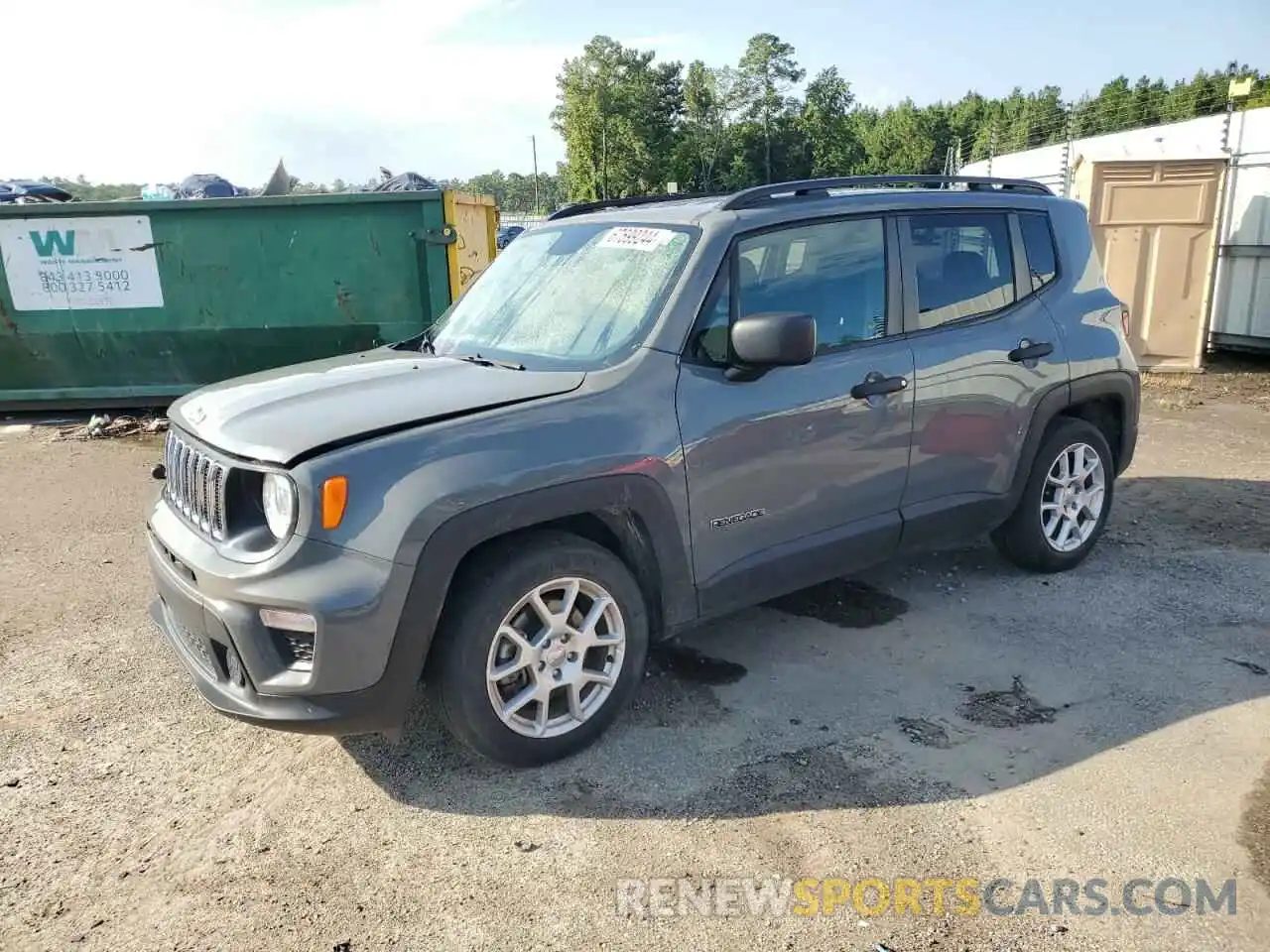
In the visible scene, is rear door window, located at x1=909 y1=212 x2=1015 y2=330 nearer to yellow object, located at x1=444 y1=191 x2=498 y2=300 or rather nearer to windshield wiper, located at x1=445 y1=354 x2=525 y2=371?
windshield wiper, located at x1=445 y1=354 x2=525 y2=371

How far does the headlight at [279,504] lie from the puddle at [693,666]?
1.71 meters

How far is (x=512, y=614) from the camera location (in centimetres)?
299

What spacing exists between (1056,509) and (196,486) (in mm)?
3943

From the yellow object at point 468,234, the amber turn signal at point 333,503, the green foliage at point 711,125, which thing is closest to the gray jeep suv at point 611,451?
the amber turn signal at point 333,503

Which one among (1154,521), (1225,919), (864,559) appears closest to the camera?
(1225,919)

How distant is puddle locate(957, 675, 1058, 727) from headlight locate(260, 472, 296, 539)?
2.49 meters

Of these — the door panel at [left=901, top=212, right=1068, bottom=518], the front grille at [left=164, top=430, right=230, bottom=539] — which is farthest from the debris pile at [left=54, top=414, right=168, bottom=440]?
the door panel at [left=901, top=212, right=1068, bottom=518]

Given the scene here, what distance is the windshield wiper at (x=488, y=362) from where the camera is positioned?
3.40 m

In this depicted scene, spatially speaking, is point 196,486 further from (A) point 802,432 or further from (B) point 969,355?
(B) point 969,355

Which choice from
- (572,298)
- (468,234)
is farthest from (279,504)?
(468,234)

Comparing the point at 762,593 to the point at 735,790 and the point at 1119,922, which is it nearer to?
the point at 735,790

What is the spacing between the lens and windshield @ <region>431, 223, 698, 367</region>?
3.38 m

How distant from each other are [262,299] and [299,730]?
6.81m

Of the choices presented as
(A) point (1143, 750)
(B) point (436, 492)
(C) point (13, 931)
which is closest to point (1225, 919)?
(A) point (1143, 750)
